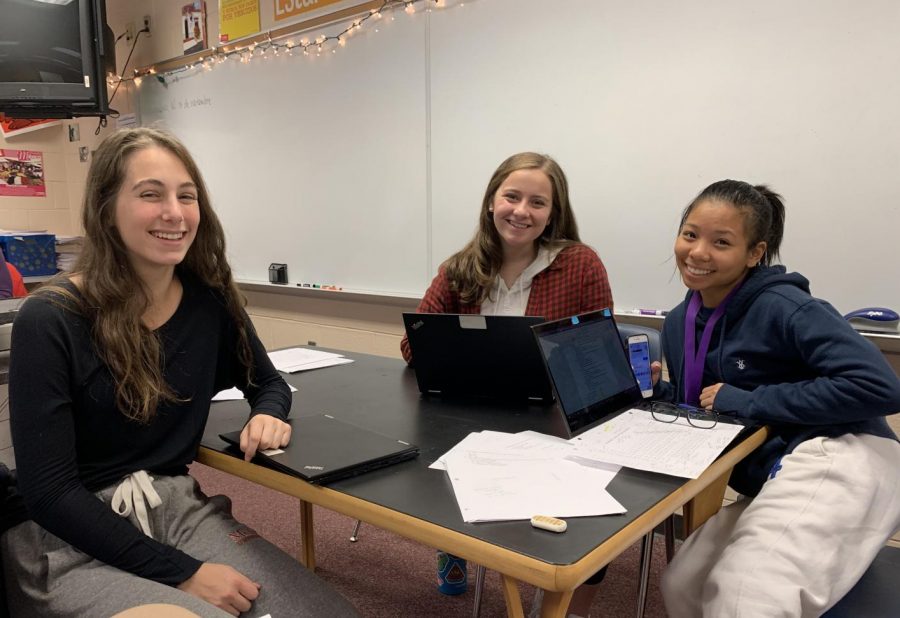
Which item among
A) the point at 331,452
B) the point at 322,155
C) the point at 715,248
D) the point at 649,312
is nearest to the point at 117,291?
the point at 331,452

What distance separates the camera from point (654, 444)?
1071 millimetres

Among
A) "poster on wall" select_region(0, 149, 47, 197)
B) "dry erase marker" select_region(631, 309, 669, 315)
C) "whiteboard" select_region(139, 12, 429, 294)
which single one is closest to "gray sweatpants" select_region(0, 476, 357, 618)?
"dry erase marker" select_region(631, 309, 669, 315)

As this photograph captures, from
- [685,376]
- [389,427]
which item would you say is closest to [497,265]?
[685,376]

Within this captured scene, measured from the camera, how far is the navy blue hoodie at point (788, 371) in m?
1.14

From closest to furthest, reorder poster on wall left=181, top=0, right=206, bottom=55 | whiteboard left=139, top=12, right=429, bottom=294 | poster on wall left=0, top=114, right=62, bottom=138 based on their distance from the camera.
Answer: whiteboard left=139, top=12, right=429, bottom=294 < poster on wall left=181, top=0, right=206, bottom=55 < poster on wall left=0, top=114, right=62, bottom=138

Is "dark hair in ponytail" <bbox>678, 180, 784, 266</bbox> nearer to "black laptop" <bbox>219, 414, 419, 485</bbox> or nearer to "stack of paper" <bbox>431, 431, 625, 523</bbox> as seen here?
"stack of paper" <bbox>431, 431, 625, 523</bbox>

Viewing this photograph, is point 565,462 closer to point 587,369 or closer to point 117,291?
point 587,369

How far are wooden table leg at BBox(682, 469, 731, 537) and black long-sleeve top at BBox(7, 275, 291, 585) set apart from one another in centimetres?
82

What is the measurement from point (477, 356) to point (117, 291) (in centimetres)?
70

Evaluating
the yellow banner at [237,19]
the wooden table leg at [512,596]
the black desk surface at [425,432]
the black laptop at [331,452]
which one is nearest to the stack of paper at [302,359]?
the black desk surface at [425,432]

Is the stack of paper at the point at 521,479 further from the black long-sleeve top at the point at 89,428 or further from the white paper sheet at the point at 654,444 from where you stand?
the black long-sleeve top at the point at 89,428

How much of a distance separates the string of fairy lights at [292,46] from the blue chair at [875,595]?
2360 millimetres

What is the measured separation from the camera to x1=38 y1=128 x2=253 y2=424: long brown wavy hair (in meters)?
1.09

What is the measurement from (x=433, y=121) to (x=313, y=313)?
4.20 feet
